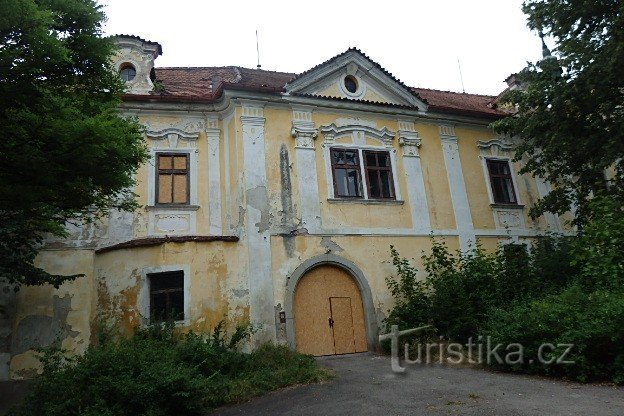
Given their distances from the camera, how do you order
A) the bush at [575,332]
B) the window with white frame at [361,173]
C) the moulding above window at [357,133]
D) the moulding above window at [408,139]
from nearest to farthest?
the bush at [575,332] → the window with white frame at [361,173] → the moulding above window at [357,133] → the moulding above window at [408,139]

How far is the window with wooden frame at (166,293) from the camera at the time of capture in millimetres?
9852

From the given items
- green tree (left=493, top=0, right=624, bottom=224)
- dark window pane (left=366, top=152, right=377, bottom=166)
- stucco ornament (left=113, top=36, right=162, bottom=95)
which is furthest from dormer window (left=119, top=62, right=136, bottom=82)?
green tree (left=493, top=0, right=624, bottom=224)

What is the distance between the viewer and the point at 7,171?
537cm

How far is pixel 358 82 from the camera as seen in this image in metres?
12.9

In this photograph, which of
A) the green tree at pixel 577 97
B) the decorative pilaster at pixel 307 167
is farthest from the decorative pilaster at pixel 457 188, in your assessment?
the decorative pilaster at pixel 307 167

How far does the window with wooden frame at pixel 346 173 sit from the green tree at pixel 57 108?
240 inches

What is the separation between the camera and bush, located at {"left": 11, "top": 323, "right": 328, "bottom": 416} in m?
6.13

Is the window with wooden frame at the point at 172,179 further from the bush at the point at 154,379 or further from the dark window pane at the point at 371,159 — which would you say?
the dark window pane at the point at 371,159

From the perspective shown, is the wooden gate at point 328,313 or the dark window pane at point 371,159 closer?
the wooden gate at point 328,313

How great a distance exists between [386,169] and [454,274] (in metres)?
3.46

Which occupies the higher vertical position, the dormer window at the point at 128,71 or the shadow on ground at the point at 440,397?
the dormer window at the point at 128,71

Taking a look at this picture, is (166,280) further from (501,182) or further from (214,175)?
(501,182)

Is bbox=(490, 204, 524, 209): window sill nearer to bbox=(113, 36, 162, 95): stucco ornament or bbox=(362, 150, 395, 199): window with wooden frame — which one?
bbox=(362, 150, 395, 199): window with wooden frame

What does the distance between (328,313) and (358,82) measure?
660cm
